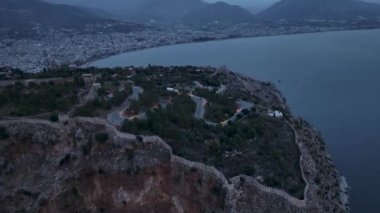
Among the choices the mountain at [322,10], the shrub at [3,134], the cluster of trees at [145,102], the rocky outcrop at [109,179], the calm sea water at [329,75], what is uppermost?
the shrub at [3,134]

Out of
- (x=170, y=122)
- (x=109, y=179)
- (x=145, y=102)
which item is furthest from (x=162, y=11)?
(x=109, y=179)

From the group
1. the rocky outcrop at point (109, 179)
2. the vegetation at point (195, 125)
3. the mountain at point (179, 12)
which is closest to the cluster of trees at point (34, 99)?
the vegetation at point (195, 125)

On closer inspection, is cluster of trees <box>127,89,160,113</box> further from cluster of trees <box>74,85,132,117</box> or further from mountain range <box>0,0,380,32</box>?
mountain range <box>0,0,380,32</box>

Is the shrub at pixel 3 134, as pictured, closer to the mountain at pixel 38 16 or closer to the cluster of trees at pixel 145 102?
the cluster of trees at pixel 145 102

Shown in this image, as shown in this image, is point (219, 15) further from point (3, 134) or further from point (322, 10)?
point (3, 134)

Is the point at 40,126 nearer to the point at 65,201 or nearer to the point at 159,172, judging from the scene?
the point at 65,201

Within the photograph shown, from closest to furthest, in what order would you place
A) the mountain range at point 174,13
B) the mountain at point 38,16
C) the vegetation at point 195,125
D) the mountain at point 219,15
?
the vegetation at point 195,125
the mountain at point 38,16
the mountain range at point 174,13
the mountain at point 219,15

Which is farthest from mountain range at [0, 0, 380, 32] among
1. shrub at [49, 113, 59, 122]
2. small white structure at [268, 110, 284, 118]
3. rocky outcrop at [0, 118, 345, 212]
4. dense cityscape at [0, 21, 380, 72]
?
rocky outcrop at [0, 118, 345, 212]
